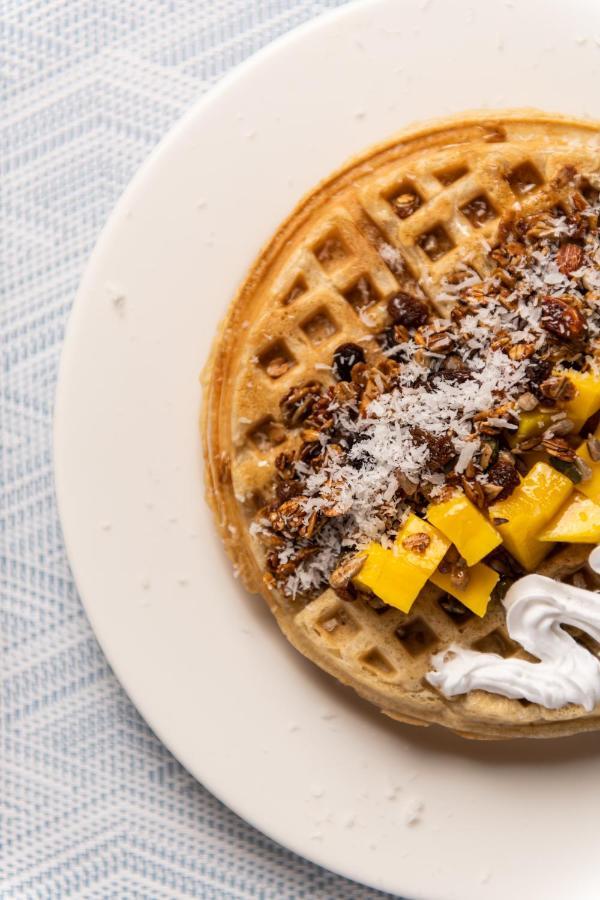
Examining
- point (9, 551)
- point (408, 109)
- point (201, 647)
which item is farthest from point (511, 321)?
point (9, 551)

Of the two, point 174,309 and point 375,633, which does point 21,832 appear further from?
point 174,309

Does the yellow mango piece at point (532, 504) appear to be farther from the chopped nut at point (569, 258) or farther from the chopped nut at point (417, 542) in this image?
the chopped nut at point (569, 258)

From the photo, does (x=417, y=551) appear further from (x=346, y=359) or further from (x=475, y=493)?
(x=346, y=359)

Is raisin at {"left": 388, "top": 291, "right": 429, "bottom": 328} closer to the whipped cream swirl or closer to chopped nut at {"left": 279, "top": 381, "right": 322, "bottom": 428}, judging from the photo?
chopped nut at {"left": 279, "top": 381, "right": 322, "bottom": 428}

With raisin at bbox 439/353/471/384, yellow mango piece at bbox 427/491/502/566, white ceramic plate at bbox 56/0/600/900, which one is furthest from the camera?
white ceramic plate at bbox 56/0/600/900

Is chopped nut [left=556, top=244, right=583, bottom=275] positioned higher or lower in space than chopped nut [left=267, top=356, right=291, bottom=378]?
higher

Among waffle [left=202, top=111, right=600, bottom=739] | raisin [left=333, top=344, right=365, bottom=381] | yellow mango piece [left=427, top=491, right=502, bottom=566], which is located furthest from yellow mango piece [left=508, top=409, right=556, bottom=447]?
raisin [left=333, top=344, right=365, bottom=381]

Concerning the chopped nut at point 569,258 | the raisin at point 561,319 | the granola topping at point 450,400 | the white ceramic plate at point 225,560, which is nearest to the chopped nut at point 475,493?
the granola topping at point 450,400
